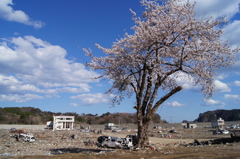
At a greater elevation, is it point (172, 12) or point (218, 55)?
point (172, 12)

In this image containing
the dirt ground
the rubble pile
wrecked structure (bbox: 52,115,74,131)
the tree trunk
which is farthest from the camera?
wrecked structure (bbox: 52,115,74,131)

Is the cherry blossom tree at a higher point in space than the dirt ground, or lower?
higher

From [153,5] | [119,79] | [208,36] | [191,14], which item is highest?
[153,5]

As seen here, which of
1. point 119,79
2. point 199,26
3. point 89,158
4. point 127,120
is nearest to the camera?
point 89,158

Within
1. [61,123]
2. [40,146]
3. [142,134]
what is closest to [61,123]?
[61,123]

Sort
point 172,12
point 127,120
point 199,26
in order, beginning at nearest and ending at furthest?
point 199,26 < point 172,12 < point 127,120

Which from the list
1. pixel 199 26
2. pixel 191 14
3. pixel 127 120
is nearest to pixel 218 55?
pixel 199 26

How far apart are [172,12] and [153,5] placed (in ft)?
3.87

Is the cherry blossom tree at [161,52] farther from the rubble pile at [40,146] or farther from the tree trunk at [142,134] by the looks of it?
the rubble pile at [40,146]

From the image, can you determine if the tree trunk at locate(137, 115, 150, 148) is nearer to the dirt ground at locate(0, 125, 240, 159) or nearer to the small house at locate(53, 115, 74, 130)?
the dirt ground at locate(0, 125, 240, 159)

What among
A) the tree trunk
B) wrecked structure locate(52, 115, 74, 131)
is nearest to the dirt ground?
the tree trunk

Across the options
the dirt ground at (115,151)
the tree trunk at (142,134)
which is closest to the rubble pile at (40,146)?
the dirt ground at (115,151)

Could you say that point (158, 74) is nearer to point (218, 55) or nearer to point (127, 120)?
point (218, 55)

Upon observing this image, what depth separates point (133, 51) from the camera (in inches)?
488
